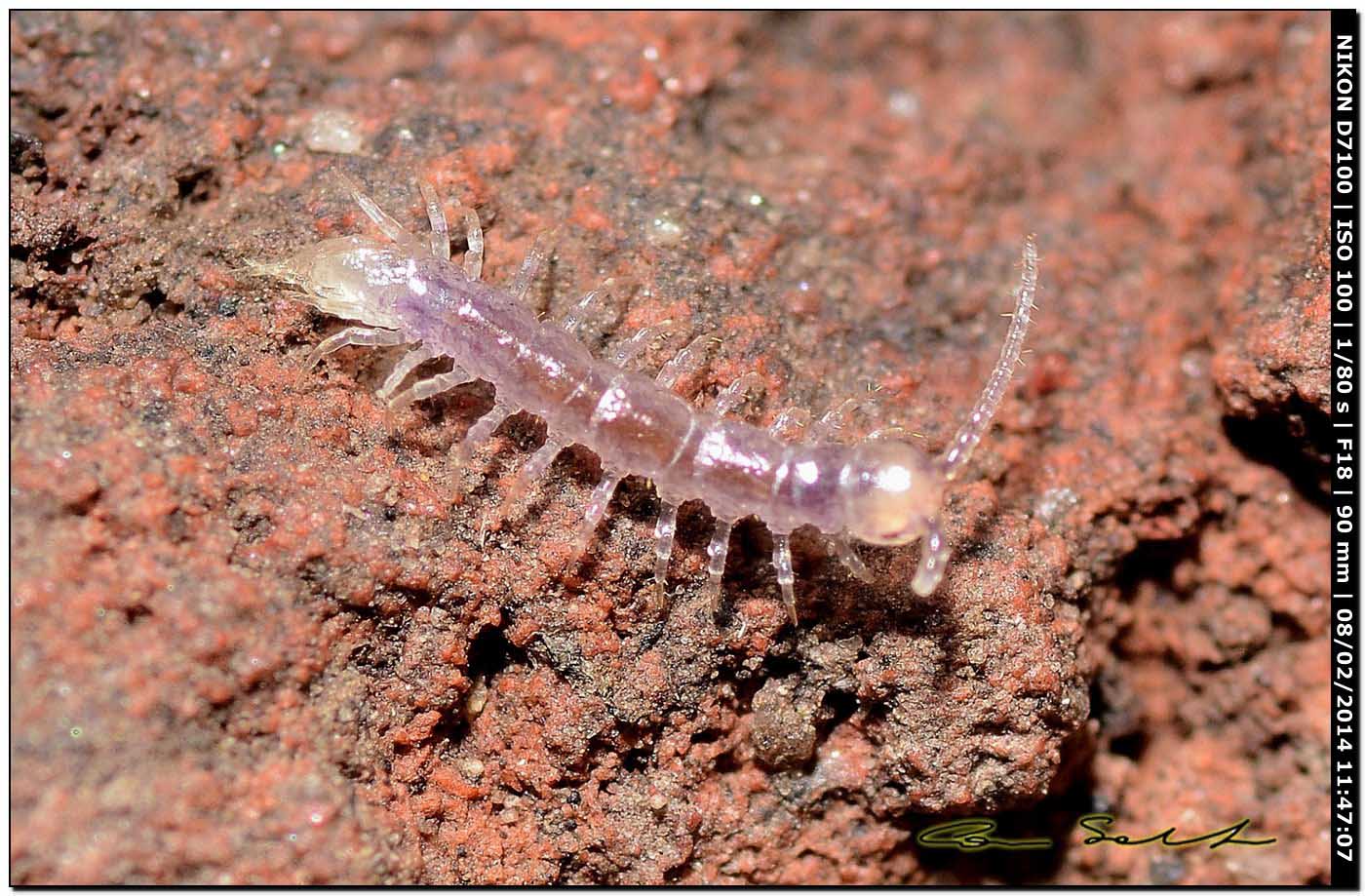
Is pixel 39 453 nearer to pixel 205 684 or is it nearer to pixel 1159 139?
pixel 205 684

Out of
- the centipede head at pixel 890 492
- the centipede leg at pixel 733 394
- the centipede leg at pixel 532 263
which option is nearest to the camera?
the centipede head at pixel 890 492

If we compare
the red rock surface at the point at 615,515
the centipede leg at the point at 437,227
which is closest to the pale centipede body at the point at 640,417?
the centipede leg at the point at 437,227

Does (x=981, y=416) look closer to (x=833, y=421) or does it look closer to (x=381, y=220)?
(x=833, y=421)

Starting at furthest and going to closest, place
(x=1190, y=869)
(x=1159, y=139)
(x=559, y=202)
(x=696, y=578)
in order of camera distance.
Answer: (x=1159, y=139) → (x=1190, y=869) → (x=559, y=202) → (x=696, y=578)

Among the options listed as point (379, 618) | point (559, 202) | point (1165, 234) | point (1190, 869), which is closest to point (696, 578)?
point (379, 618)

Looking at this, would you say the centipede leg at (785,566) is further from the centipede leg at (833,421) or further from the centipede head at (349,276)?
the centipede head at (349,276)

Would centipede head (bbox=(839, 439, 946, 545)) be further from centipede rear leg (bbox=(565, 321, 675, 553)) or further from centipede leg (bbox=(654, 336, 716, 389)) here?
centipede rear leg (bbox=(565, 321, 675, 553))
